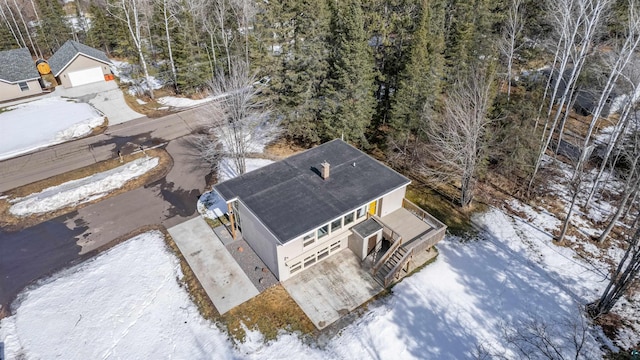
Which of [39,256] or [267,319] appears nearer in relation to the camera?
[267,319]

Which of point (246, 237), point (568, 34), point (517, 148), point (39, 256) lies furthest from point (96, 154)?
point (568, 34)

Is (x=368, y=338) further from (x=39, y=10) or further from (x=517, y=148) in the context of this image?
(x=39, y=10)

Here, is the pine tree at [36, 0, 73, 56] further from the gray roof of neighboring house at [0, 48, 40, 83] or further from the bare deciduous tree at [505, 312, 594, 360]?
the bare deciduous tree at [505, 312, 594, 360]

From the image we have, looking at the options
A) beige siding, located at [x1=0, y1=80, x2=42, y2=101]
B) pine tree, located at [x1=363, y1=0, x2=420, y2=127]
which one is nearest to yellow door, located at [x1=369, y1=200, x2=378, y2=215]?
pine tree, located at [x1=363, y1=0, x2=420, y2=127]

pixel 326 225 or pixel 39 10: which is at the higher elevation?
pixel 39 10

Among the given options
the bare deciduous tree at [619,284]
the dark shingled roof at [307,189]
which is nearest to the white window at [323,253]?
the dark shingled roof at [307,189]

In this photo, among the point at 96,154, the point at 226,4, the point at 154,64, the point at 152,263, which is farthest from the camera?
the point at 154,64
